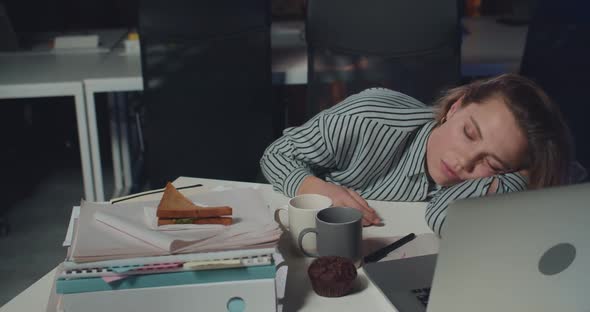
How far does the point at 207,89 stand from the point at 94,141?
1.60 ft

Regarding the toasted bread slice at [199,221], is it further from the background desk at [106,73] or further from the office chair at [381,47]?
the background desk at [106,73]

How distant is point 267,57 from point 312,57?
0.17m

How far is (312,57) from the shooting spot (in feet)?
6.98

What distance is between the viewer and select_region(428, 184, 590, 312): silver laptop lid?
71cm

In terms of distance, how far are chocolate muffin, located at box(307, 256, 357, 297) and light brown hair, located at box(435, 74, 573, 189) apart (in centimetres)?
47

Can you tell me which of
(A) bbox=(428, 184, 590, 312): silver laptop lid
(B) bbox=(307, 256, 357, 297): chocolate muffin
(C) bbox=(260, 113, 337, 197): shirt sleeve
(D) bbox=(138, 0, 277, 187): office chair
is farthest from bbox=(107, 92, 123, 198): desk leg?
(A) bbox=(428, 184, 590, 312): silver laptop lid

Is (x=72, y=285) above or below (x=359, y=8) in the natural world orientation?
below

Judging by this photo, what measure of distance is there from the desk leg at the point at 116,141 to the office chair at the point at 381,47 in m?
1.01

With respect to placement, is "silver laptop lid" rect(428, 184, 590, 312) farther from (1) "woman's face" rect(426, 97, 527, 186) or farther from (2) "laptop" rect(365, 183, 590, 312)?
(1) "woman's face" rect(426, 97, 527, 186)

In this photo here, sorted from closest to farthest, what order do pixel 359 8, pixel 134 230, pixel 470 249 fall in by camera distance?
pixel 470 249
pixel 134 230
pixel 359 8

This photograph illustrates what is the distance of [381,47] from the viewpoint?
209 cm

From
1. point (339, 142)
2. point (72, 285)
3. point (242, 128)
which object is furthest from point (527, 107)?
point (242, 128)

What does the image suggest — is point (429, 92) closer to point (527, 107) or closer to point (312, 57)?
point (312, 57)

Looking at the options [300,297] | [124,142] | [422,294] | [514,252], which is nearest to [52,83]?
[124,142]
